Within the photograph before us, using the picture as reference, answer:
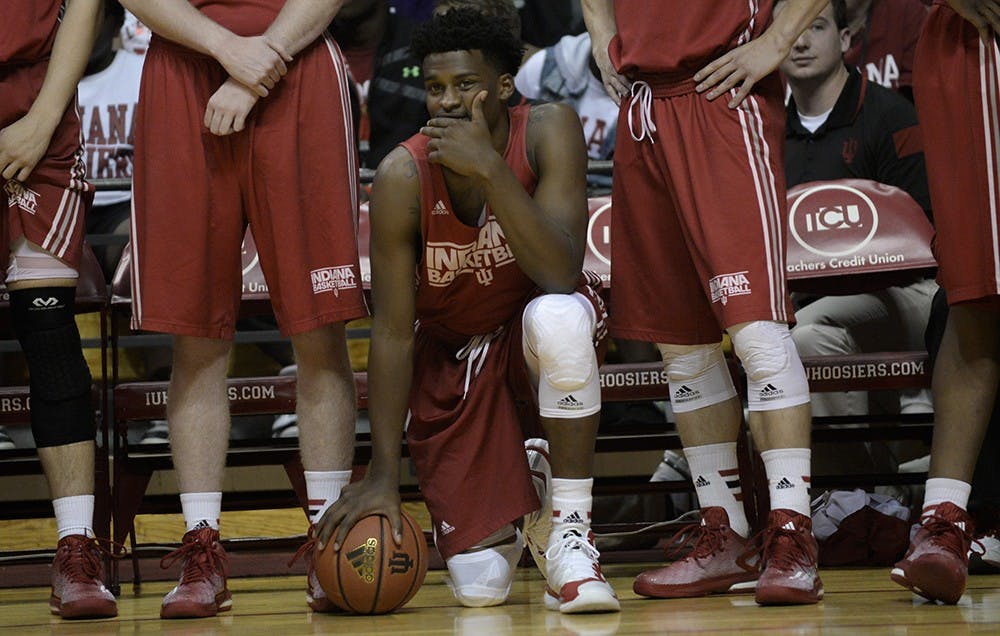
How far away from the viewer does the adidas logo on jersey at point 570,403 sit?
9.29 ft

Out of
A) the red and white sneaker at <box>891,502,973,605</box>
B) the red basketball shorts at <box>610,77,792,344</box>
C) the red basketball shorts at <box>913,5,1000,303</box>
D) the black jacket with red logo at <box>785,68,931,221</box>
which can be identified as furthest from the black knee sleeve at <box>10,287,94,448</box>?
the black jacket with red logo at <box>785,68,931,221</box>

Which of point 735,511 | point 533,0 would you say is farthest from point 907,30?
point 735,511

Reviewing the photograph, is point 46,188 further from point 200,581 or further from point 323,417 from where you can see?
point 200,581

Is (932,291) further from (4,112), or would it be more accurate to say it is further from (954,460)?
(4,112)

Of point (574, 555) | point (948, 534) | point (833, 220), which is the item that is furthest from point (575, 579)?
point (833, 220)

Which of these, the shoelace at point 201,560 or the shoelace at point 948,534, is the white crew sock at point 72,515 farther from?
the shoelace at point 948,534

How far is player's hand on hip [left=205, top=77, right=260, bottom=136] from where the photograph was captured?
3.02 metres

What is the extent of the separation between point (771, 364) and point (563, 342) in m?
0.45

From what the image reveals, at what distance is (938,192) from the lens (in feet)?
9.44

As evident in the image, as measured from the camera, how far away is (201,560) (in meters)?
2.97

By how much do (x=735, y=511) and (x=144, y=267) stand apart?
1.47 meters

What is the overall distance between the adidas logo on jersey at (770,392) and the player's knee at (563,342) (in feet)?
1.21

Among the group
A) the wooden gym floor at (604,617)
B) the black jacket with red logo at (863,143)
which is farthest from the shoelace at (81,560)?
the black jacket with red logo at (863,143)

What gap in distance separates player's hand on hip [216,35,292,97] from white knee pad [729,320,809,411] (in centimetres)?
118
